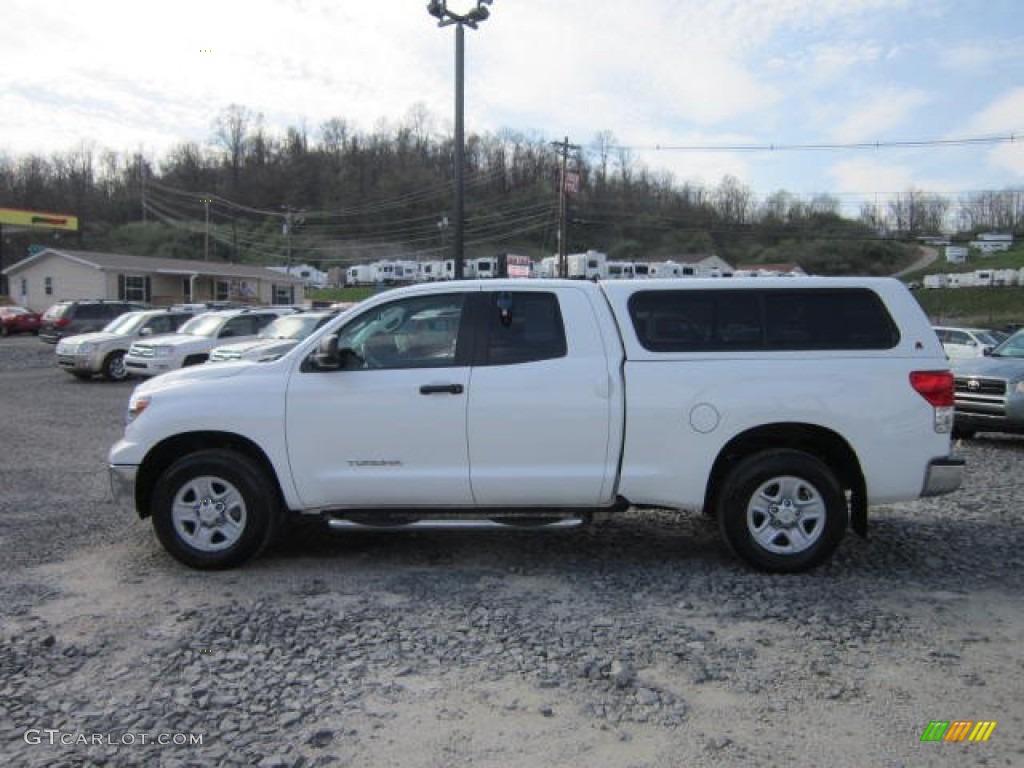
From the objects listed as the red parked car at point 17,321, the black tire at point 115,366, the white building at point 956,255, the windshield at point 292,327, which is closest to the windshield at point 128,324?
the black tire at point 115,366

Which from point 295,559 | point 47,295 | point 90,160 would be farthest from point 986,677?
point 90,160

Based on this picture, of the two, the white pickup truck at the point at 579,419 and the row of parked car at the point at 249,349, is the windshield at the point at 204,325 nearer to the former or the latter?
the row of parked car at the point at 249,349

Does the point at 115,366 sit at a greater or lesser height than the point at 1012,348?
lesser

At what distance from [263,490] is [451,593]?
4.57 feet

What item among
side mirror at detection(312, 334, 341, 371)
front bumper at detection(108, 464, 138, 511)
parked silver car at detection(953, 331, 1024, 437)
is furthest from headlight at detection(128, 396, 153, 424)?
parked silver car at detection(953, 331, 1024, 437)

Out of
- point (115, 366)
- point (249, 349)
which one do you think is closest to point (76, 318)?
point (115, 366)

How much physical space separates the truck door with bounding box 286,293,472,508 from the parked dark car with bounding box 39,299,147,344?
2519 cm

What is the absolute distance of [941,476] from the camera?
5.12 metres

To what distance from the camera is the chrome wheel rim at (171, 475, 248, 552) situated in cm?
530

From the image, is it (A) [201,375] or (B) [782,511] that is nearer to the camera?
(B) [782,511]

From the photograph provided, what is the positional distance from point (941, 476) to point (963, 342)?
17463mm

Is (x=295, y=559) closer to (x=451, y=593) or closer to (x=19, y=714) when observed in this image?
(x=451, y=593)

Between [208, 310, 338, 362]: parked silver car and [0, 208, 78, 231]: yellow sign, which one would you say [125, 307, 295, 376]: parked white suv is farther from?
[0, 208, 78, 231]: yellow sign

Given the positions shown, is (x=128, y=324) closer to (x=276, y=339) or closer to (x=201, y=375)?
(x=276, y=339)
